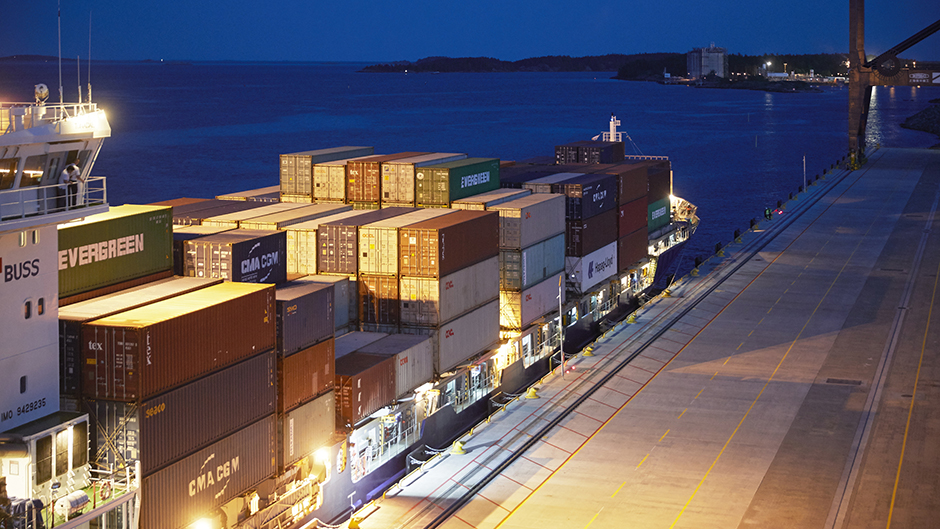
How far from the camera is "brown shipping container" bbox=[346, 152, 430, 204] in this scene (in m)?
44.3

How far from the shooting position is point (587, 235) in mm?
51438

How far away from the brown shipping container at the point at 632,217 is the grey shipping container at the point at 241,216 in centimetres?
2246

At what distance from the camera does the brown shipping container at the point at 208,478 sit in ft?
70.6

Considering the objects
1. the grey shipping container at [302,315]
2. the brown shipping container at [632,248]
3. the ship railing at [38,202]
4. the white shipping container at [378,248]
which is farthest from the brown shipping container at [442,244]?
the brown shipping container at [632,248]

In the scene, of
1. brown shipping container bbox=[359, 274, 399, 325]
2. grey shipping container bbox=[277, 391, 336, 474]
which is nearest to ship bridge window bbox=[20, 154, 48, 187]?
grey shipping container bbox=[277, 391, 336, 474]

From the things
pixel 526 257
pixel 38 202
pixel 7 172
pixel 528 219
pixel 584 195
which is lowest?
pixel 526 257

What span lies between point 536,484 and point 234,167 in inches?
3911

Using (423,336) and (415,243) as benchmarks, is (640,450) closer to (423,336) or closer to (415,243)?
(423,336)

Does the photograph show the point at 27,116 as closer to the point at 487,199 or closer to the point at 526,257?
the point at 526,257

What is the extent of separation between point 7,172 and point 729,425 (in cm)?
2689

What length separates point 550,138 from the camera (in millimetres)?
176125

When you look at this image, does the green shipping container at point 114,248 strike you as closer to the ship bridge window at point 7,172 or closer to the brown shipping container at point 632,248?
the ship bridge window at point 7,172

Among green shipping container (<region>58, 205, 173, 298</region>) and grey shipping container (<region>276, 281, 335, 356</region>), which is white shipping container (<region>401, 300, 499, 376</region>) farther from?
green shipping container (<region>58, 205, 173, 298</region>)

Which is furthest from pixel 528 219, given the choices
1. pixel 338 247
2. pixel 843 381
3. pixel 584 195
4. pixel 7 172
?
pixel 7 172
